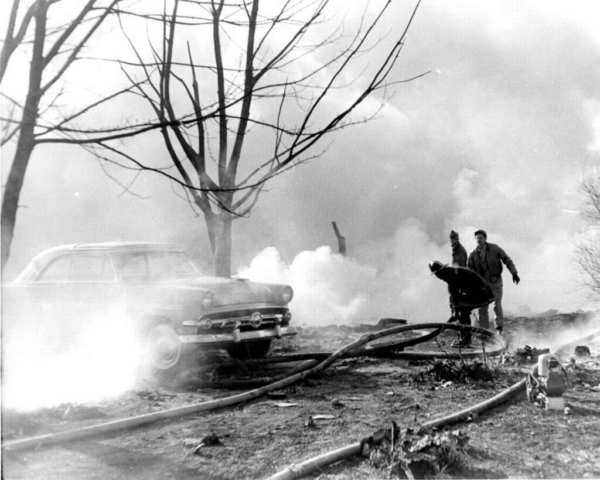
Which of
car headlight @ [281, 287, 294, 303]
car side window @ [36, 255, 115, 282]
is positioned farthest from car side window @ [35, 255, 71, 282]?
car headlight @ [281, 287, 294, 303]

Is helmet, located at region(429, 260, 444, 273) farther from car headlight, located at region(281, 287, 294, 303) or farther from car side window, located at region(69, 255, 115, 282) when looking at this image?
car side window, located at region(69, 255, 115, 282)

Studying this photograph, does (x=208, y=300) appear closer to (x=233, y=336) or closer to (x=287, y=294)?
(x=233, y=336)

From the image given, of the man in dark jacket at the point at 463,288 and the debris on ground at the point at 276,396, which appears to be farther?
the man in dark jacket at the point at 463,288

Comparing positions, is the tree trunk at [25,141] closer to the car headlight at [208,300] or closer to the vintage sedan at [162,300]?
the vintage sedan at [162,300]

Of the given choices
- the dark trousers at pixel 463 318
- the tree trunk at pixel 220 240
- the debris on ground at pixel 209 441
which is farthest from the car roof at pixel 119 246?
the dark trousers at pixel 463 318

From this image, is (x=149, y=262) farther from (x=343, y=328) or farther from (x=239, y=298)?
(x=343, y=328)

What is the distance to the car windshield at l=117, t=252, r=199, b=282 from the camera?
568 centimetres

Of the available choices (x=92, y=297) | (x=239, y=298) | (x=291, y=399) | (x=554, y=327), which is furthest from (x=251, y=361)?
(x=554, y=327)

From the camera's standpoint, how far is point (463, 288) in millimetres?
6738

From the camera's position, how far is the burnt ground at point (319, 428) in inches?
115

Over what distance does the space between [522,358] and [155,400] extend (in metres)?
4.08

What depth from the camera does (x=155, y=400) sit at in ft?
15.4

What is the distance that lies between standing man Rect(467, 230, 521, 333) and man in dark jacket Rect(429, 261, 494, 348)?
1.62 metres

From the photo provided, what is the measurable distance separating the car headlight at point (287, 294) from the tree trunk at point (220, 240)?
0.78 metres
